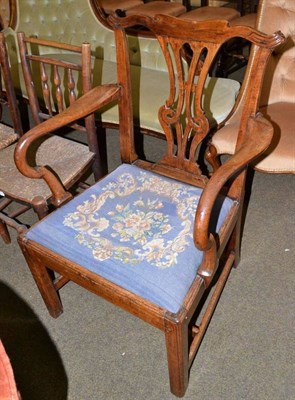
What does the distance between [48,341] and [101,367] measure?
0.24m

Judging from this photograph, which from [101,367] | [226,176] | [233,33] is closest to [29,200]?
[101,367]

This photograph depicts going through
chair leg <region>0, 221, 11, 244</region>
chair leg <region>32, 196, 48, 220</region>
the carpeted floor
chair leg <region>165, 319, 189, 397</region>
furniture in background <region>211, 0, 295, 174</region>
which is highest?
furniture in background <region>211, 0, 295, 174</region>

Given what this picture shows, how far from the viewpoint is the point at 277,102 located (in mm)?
1876

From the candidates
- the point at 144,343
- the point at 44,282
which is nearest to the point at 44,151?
the point at 44,282

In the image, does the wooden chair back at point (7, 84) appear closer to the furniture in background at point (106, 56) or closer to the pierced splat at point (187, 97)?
the furniture in background at point (106, 56)

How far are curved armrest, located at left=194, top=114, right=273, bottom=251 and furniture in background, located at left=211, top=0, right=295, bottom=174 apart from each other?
1.44 feet

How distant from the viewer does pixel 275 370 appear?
4.22ft

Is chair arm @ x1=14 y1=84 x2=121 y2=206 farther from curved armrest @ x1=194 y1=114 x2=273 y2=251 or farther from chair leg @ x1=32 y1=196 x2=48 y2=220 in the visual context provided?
curved armrest @ x1=194 y1=114 x2=273 y2=251

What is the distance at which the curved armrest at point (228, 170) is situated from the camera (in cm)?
89

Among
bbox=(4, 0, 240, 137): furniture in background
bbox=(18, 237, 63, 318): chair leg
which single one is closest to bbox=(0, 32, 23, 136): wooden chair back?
bbox=(4, 0, 240, 137): furniture in background

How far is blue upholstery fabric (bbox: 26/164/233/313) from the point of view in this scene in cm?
101

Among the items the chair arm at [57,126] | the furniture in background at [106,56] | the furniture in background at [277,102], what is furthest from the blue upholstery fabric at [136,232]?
the furniture in background at [106,56]

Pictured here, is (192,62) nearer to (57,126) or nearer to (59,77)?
(57,126)

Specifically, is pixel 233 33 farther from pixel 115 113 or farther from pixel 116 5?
pixel 116 5
